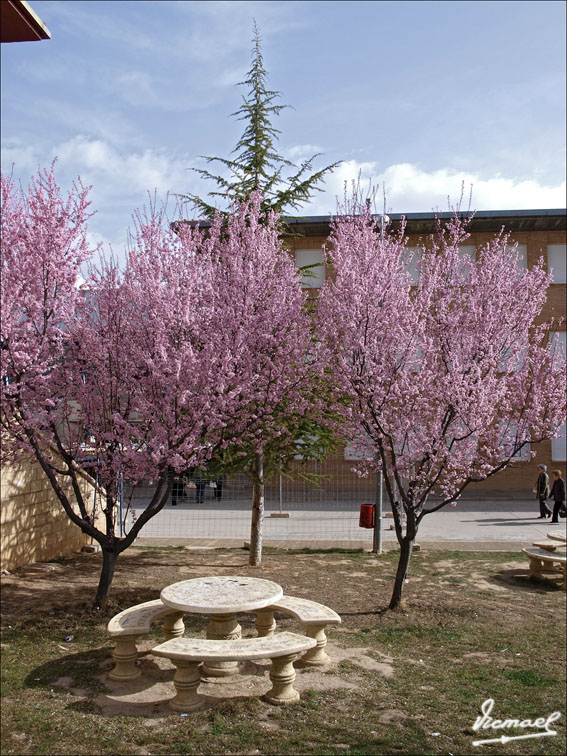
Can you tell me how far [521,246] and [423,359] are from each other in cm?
1972

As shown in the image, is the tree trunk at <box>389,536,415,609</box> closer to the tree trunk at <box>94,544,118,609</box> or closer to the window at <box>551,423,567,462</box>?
→ the tree trunk at <box>94,544,118,609</box>

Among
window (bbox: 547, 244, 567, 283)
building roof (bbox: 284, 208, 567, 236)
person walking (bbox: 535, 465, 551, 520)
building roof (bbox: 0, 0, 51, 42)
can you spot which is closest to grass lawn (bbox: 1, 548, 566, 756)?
building roof (bbox: 0, 0, 51, 42)

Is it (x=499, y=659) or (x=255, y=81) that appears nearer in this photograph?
(x=499, y=659)

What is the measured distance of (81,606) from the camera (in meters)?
8.66

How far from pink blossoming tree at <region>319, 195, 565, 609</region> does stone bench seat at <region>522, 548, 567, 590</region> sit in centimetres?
214

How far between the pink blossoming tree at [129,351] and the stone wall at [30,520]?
6.87ft

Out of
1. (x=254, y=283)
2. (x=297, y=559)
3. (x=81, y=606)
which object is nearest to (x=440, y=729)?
(x=81, y=606)

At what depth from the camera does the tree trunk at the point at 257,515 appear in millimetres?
11523

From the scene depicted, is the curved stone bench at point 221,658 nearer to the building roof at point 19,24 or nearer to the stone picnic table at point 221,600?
the stone picnic table at point 221,600

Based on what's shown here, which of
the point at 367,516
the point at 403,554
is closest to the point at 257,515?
Result: the point at 367,516

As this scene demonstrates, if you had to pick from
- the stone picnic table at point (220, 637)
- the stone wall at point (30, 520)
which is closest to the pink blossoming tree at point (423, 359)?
the stone picnic table at point (220, 637)

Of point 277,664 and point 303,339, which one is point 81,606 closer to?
point 277,664

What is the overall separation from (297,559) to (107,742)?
7.48 metres

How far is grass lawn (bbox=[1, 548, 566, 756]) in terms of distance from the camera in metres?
4.98
